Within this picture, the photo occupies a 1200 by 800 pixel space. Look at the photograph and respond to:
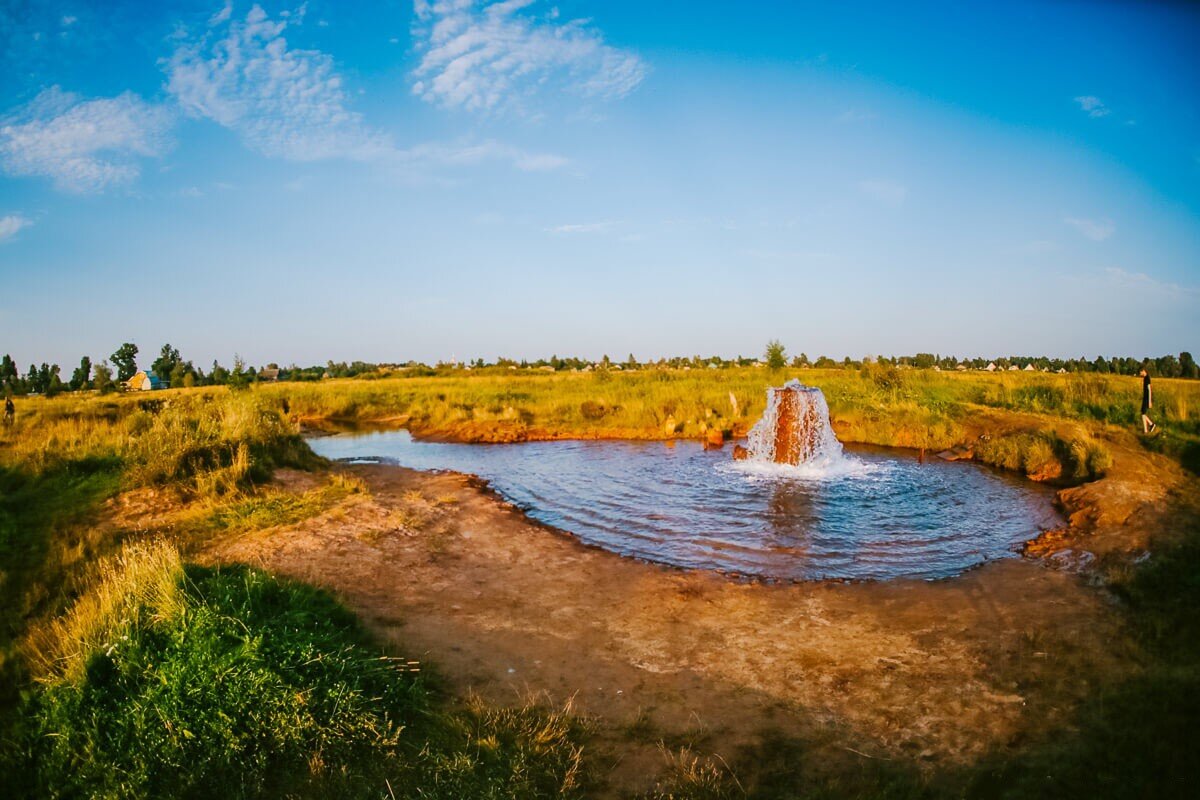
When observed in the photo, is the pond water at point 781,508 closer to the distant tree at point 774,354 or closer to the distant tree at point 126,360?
the distant tree at point 774,354

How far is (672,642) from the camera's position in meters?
6.05

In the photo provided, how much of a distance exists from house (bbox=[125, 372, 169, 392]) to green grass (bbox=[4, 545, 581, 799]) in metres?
55.0

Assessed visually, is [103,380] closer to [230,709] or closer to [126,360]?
[126,360]

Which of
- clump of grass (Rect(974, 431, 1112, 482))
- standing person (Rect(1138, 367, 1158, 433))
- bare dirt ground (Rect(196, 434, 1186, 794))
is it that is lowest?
bare dirt ground (Rect(196, 434, 1186, 794))

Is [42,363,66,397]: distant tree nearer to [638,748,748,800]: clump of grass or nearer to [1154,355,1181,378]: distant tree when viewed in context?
[638,748,748,800]: clump of grass

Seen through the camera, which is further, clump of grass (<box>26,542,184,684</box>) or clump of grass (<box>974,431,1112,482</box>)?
clump of grass (<box>974,431,1112,482</box>)

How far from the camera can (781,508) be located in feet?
37.8

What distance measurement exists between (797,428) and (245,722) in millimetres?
14375

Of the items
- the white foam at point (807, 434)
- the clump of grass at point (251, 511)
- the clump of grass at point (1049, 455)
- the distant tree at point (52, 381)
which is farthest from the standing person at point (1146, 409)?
the distant tree at point (52, 381)

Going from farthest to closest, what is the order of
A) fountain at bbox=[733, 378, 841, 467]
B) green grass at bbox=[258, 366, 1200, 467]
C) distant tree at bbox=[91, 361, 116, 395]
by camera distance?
distant tree at bbox=[91, 361, 116, 395], green grass at bbox=[258, 366, 1200, 467], fountain at bbox=[733, 378, 841, 467]

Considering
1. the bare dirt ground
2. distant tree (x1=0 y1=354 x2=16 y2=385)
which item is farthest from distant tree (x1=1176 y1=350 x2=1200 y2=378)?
distant tree (x1=0 y1=354 x2=16 y2=385)

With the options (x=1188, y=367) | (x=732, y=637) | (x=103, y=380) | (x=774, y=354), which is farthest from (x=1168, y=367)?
(x=103, y=380)

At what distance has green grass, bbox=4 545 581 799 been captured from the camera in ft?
11.8

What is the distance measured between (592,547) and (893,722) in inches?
217
